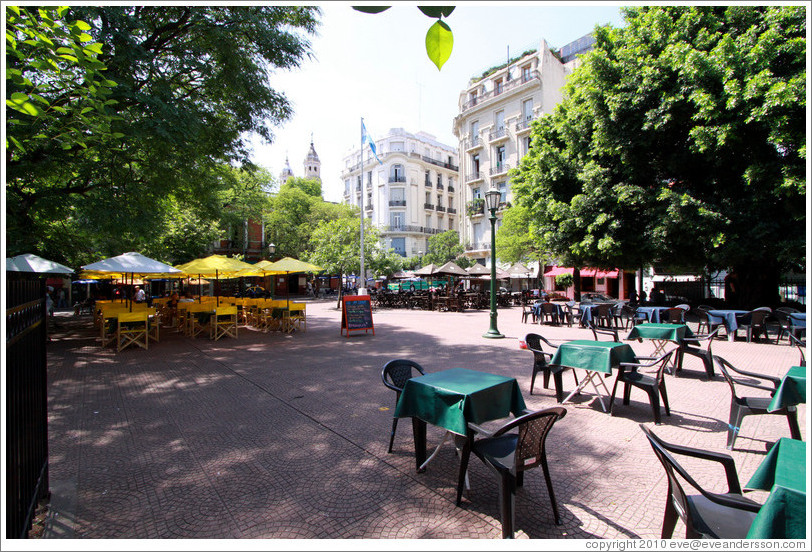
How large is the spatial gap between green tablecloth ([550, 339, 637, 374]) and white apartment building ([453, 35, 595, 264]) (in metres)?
30.4

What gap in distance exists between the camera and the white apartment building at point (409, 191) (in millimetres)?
51531

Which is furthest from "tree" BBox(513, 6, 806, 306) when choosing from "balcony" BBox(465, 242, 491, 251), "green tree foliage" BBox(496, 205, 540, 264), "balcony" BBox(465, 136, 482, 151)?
"balcony" BBox(465, 136, 482, 151)

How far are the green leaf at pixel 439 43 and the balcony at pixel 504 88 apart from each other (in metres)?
37.9

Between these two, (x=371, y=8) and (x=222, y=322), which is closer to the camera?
(x=371, y=8)

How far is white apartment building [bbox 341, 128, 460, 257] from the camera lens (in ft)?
169

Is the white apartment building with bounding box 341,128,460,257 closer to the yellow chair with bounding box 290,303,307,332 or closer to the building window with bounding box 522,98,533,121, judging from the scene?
the building window with bounding box 522,98,533,121

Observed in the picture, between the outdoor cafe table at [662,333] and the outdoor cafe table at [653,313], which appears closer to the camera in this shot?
the outdoor cafe table at [662,333]

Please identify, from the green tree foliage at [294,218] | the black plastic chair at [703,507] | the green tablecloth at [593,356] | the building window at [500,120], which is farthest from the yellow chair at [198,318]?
the building window at [500,120]

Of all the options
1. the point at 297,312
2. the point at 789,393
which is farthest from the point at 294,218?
the point at 789,393

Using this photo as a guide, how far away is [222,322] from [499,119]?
112 feet

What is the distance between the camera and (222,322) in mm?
12852

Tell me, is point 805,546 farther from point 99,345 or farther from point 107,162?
point 99,345

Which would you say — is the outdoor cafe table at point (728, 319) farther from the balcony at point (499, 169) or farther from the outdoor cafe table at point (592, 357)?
the balcony at point (499, 169)

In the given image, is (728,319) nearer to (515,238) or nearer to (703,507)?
(703,507)
